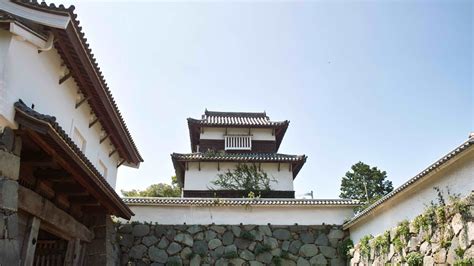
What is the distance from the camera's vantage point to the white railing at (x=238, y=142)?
57.8 feet

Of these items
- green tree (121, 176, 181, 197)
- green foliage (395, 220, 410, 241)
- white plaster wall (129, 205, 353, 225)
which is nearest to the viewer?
green foliage (395, 220, 410, 241)

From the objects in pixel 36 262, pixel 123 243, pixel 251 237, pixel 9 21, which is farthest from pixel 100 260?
pixel 9 21

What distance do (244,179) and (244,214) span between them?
5.05 meters

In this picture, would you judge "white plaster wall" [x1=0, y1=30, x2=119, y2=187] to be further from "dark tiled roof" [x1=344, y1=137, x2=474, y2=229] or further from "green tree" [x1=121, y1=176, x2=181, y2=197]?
"green tree" [x1=121, y1=176, x2=181, y2=197]

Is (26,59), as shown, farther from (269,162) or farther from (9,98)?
(269,162)

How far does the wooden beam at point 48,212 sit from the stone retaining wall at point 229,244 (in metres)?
3.12

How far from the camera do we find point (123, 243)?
10.5 metres

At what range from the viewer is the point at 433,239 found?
6.48 metres

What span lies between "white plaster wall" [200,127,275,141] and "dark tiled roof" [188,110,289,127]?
A: 0.30m

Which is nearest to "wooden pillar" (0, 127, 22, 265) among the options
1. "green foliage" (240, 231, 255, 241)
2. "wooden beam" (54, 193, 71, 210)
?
"wooden beam" (54, 193, 71, 210)

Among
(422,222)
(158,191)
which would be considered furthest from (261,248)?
(158,191)

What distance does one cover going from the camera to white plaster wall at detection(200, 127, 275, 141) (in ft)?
59.2

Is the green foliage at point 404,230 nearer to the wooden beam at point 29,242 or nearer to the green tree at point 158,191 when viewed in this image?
the wooden beam at point 29,242

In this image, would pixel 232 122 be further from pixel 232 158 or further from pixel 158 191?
pixel 158 191
